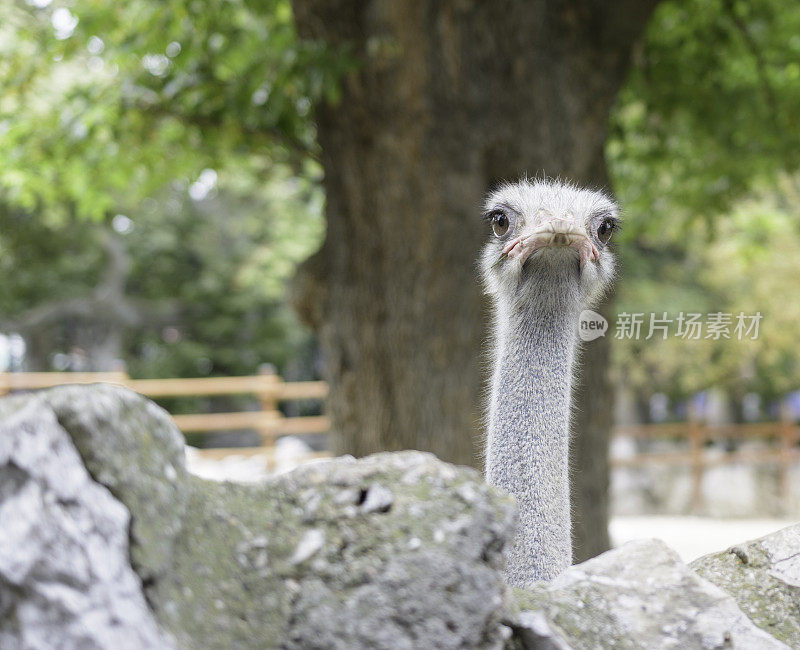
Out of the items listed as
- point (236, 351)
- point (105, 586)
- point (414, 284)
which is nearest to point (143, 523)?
point (105, 586)

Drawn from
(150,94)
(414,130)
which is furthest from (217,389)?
(414,130)

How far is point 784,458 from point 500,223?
1178 centimetres

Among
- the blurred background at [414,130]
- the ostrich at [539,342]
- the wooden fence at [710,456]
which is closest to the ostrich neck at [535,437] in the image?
the ostrich at [539,342]

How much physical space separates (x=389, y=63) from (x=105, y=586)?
3084mm

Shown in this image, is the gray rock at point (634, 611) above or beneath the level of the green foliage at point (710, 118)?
beneath

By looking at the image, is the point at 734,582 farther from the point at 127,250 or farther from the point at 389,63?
the point at 127,250

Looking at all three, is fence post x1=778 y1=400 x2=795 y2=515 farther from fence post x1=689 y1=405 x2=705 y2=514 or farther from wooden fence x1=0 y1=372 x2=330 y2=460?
wooden fence x1=0 y1=372 x2=330 y2=460

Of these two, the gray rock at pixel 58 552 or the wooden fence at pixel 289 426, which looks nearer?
the gray rock at pixel 58 552

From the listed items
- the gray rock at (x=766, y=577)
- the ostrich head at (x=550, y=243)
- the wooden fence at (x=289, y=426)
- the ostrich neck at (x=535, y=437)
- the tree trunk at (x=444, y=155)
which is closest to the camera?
the gray rock at (x=766, y=577)

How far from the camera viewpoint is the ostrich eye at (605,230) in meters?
1.56

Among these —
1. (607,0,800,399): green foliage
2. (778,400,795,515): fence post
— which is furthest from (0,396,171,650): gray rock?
(778,400,795,515): fence post

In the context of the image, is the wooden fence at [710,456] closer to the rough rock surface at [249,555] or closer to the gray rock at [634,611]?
the gray rock at [634,611]

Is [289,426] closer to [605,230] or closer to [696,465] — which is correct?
[696,465]

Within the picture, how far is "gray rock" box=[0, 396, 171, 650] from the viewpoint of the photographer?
2.45 feet
